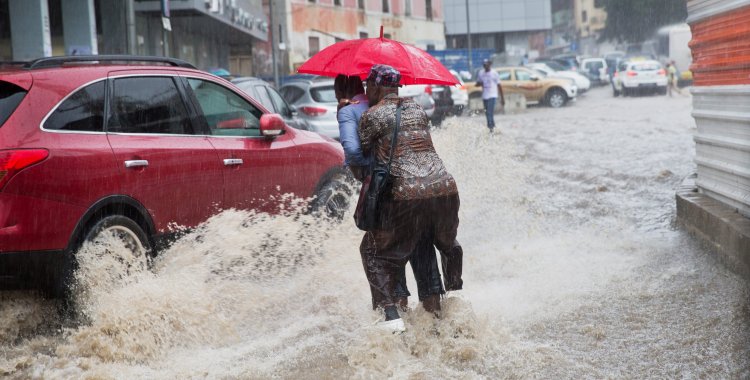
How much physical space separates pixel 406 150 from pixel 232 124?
90.5 inches

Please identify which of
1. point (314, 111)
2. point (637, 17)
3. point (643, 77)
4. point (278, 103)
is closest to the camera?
point (278, 103)

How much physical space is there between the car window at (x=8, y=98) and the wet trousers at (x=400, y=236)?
7.02ft

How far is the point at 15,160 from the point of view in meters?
5.00

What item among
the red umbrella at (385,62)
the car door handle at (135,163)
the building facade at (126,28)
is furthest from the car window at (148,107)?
the building facade at (126,28)

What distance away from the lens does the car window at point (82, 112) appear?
5.40 meters

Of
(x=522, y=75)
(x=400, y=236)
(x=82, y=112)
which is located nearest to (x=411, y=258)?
(x=400, y=236)

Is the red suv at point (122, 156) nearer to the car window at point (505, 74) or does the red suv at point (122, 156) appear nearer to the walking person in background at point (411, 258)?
the walking person in background at point (411, 258)

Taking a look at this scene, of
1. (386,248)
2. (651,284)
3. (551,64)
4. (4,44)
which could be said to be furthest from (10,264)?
(551,64)

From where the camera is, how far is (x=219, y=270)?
20.1 feet

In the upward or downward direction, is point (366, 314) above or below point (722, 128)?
below

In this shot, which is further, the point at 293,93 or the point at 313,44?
the point at 313,44

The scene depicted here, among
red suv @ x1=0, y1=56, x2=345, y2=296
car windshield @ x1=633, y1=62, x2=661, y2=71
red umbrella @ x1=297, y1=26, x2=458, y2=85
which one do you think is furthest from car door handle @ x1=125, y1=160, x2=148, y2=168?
car windshield @ x1=633, y1=62, x2=661, y2=71

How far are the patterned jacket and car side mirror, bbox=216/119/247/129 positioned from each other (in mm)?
2029

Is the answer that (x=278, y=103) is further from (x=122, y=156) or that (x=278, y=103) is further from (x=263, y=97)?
(x=122, y=156)
